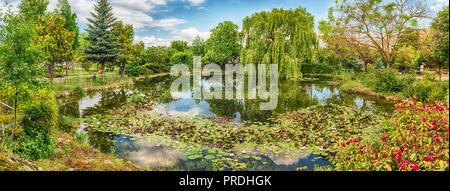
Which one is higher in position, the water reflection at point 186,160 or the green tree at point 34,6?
the green tree at point 34,6

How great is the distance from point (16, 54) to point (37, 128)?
4.49ft

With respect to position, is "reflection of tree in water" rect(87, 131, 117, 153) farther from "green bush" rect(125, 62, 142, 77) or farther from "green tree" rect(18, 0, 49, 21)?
"green bush" rect(125, 62, 142, 77)

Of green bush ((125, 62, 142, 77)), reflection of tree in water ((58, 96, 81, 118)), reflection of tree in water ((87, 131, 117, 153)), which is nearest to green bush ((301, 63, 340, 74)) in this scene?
green bush ((125, 62, 142, 77))

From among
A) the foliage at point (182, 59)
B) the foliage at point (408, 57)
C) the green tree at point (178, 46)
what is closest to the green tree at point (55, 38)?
the foliage at point (182, 59)

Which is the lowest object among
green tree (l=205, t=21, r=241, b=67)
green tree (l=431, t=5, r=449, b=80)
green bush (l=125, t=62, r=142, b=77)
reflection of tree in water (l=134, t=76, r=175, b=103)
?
reflection of tree in water (l=134, t=76, r=175, b=103)

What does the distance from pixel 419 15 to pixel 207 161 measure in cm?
1478

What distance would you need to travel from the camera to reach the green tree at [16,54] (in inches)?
132

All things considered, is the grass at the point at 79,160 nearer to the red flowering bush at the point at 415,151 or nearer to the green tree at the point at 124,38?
the red flowering bush at the point at 415,151

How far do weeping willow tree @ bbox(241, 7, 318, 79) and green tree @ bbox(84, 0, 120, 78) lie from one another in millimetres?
9788

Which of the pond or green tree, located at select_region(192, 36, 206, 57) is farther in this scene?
green tree, located at select_region(192, 36, 206, 57)

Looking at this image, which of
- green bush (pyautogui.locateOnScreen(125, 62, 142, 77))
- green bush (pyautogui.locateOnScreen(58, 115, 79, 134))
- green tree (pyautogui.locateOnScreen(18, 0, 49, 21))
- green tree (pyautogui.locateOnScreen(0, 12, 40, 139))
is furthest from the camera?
green bush (pyautogui.locateOnScreen(125, 62, 142, 77))

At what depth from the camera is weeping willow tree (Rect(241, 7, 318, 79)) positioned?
1575 centimetres

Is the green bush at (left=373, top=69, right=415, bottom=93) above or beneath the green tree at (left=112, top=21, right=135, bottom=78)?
beneath
